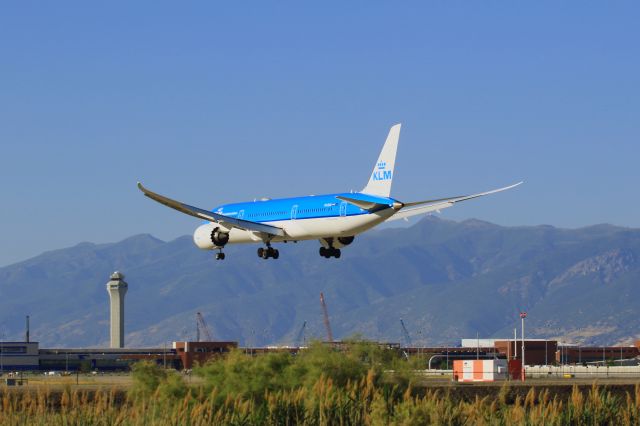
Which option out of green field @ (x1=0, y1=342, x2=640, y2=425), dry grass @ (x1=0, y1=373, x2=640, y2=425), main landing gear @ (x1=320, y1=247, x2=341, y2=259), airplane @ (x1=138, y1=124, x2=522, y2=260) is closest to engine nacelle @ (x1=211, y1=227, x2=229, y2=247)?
airplane @ (x1=138, y1=124, x2=522, y2=260)

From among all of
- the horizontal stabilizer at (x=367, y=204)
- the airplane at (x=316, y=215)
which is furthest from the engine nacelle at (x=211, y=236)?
the horizontal stabilizer at (x=367, y=204)

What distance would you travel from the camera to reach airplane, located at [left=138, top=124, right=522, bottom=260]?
4033 inches

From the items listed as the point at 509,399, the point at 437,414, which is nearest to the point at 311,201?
Answer: the point at 509,399

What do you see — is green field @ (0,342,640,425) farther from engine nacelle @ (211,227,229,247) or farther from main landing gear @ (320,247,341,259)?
engine nacelle @ (211,227,229,247)

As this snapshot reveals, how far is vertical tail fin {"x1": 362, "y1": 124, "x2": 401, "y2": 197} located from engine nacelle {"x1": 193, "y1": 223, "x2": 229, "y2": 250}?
1359cm

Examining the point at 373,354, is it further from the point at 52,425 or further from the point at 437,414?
the point at 52,425

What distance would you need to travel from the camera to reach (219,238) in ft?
378

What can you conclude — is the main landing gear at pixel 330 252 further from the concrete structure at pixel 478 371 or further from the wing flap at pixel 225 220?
the concrete structure at pixel 478 371

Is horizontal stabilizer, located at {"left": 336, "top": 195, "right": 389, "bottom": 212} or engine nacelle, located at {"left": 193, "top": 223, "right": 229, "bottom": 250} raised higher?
horizontal stabilizer, located at {"left": 336, "top": 195, "right": 389, "bottom": 212}

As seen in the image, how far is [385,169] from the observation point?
108000 millimetres

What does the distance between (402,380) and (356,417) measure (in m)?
17.4

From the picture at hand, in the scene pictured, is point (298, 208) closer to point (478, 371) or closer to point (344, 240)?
point (344, 240)

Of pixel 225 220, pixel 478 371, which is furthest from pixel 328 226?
pixel 478 371

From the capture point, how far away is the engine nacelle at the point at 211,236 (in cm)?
11500
